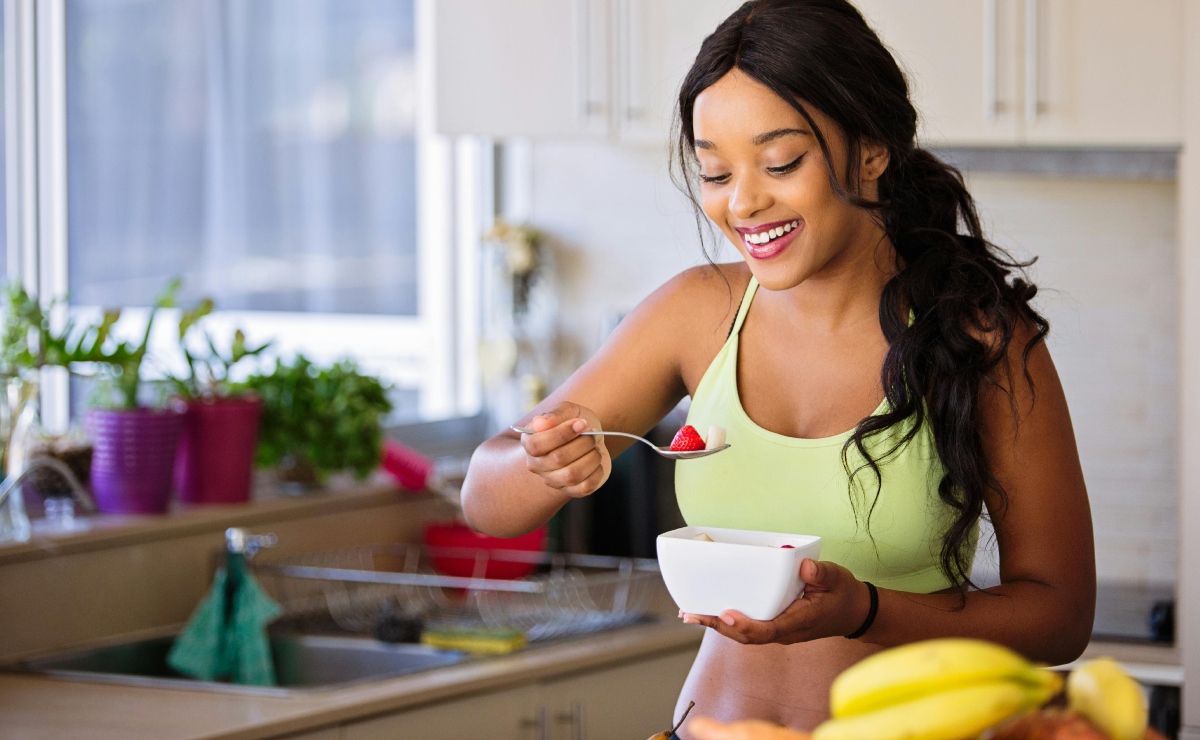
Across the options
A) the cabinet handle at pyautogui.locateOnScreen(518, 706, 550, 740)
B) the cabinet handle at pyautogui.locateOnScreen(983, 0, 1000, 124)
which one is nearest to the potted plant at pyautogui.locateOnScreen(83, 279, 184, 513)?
the cabinet handle at pyautogui.locateOnScreen(518, 706, 550, 740)

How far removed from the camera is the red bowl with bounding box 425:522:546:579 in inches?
A: 99.4

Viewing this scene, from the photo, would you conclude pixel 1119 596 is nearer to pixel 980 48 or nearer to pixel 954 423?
pixel 980 48

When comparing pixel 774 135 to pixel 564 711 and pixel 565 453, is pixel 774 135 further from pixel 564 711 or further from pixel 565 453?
pixel 564 711

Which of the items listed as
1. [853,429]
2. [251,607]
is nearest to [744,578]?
[853,429]

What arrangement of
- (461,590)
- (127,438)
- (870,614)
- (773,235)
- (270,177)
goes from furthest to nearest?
(270,177) → (461,590) → (127,438) → (773,235) → (870,614)

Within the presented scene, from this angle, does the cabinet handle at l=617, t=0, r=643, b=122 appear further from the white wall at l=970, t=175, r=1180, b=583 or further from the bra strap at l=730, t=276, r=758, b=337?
the bra strap at l=730, t=276, r=758, b=337

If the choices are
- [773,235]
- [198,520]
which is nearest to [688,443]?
[773,235]

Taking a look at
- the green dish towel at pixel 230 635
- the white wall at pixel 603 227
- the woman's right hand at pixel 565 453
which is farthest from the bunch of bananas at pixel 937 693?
the white wall at pixel 603 227

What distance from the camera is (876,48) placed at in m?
1.28

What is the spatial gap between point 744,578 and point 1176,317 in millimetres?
1871

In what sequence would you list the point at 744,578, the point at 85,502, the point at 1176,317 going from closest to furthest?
the point at 744,578
the point at 85,502
the point at 1176,317

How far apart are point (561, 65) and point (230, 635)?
126 centimetres

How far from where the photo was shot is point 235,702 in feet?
5.78

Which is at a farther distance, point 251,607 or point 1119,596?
point 1119,596
